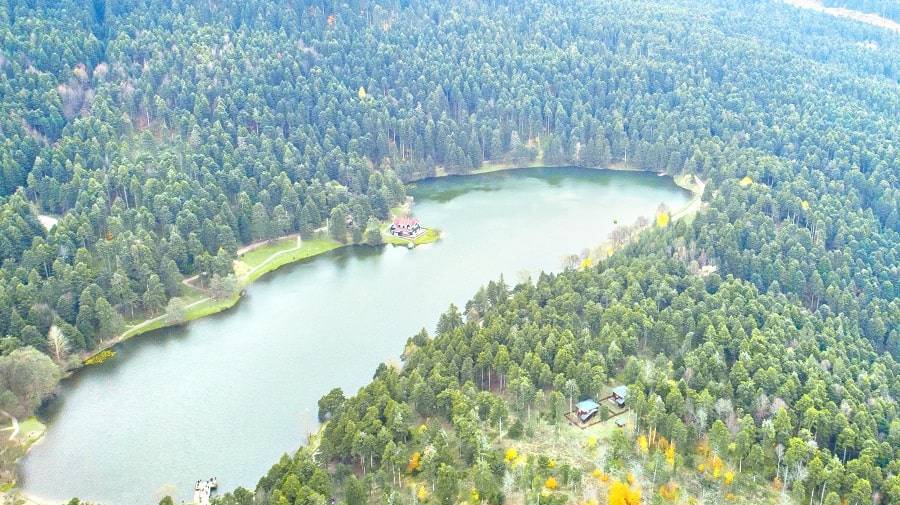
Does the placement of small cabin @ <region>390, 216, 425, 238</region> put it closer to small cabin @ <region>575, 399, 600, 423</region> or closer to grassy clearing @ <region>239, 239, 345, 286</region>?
grassy clearing @ <region>239, 239, 345, 286</region>

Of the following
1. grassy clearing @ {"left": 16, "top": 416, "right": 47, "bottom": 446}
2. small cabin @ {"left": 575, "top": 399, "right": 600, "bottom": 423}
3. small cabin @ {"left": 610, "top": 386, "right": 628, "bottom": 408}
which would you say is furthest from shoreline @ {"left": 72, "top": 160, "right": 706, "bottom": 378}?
small cabin @ {"left": 610, "top": 386, "right": 628, "bottom": 408}

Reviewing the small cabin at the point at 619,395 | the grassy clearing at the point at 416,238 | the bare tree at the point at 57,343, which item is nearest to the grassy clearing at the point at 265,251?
the grassy clearing at the point at 416,238

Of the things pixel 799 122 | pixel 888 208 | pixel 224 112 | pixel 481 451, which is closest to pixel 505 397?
pixel 481 451

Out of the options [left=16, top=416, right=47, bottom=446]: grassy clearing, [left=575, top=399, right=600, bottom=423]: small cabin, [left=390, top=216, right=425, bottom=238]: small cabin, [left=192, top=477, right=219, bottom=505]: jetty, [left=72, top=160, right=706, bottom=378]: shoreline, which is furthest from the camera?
[left=390, top=216, right=425, bottom=238]: small cabin

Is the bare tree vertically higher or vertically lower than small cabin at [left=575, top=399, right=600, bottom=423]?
higher

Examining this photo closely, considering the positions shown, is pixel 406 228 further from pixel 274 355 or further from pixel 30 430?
pixel 30 430

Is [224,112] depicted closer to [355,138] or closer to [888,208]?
[355,138]

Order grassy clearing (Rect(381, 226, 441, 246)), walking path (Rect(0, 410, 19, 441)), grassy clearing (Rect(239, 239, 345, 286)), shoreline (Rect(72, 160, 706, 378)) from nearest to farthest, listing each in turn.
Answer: walking path (Rect(0, 410, 19, 441)) → shoreline (Rect(72, 160, 706, 378)) → grassy clearing (Rect(239, 239, 345, 286)) → grassy clearing (Rect(381, 226, 441, 246))
